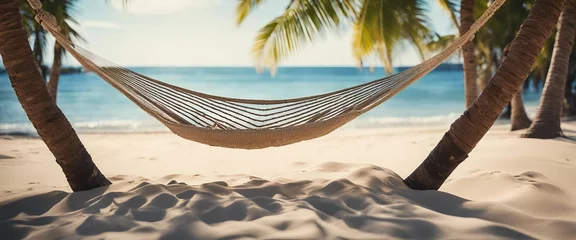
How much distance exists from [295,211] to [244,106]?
624mm

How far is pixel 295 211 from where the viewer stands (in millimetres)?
1442

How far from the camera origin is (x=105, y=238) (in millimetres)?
1254

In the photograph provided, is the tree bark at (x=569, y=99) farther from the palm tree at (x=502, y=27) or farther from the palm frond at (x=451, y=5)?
the palm frond at (x=451, y=5)

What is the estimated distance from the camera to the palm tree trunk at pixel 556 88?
11.8 ft

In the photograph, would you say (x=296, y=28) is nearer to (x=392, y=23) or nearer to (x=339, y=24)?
(x=339, y=24)

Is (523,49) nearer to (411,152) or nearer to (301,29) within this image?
(411,152)

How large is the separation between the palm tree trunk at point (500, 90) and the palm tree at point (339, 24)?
Answer: 222 cm

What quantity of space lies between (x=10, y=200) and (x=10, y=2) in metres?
0.72

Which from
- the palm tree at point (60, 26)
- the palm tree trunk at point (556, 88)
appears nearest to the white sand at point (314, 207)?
the palm tree trunk at point (556, 88)

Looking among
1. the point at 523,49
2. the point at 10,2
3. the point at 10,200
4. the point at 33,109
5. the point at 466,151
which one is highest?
the point at 10,2

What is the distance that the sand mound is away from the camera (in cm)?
129

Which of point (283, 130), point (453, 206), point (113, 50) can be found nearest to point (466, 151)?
point (453, 206)

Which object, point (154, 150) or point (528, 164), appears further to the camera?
point (154, 150)

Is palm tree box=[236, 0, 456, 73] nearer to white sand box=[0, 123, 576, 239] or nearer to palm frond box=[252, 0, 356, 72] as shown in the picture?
palm frond box=[252, 0, 356, 72]
